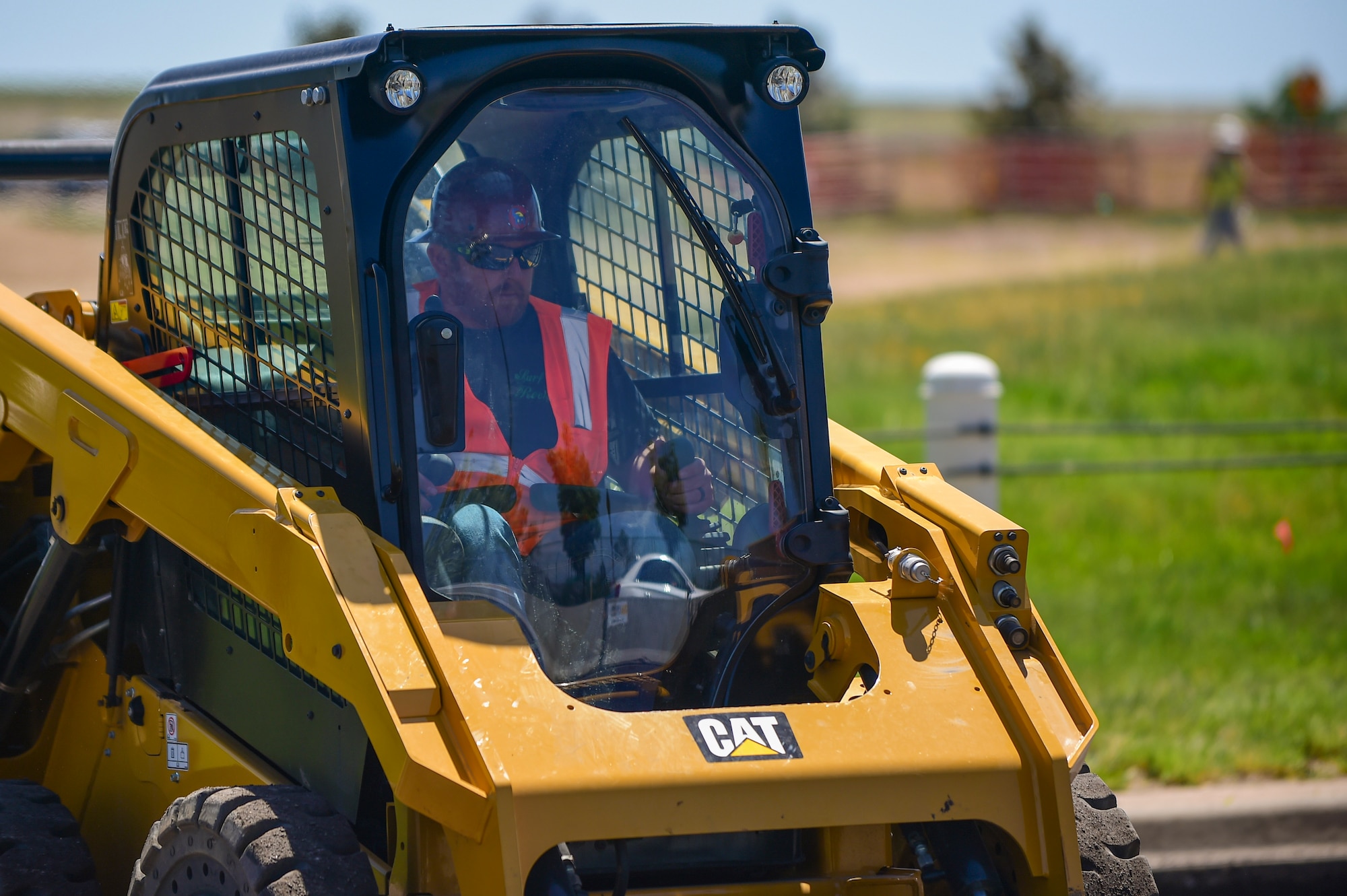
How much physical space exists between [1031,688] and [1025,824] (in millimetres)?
354

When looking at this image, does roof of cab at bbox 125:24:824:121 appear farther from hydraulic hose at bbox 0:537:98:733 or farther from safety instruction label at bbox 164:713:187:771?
safety instruction label at bbox 164:713:187:771

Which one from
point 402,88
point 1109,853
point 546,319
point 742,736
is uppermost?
point 402,88

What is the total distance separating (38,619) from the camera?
382 cm

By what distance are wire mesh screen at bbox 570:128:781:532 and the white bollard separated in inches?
169

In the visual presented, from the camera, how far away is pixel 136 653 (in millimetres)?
3934

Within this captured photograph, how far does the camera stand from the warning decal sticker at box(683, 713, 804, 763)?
298cm

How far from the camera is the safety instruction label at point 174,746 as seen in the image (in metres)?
3.62

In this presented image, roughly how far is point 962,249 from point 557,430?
3079 cm

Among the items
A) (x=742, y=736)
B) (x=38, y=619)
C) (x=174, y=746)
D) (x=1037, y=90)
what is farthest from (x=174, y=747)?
(x=1037, y=90)

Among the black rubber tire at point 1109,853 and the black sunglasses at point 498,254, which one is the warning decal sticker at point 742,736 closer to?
the black rubber tire at point 1109,853

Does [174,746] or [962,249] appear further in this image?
[962,249]

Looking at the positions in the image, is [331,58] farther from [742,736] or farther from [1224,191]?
[1224,191]

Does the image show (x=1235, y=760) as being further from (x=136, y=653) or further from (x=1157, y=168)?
(x=1157, y=168)

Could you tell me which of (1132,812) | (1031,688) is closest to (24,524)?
(1031,688)
